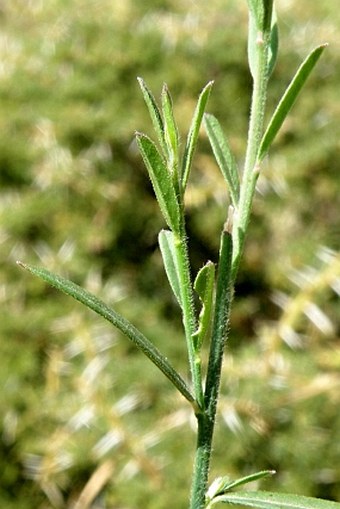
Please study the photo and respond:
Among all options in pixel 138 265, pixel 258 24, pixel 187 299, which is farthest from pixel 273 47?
pixel 138 265

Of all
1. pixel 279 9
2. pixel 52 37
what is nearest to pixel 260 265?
pixel 52 37

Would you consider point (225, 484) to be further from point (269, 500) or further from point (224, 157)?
point (224, 157)

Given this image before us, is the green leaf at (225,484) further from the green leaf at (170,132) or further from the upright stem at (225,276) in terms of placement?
the green leaf at (170,132)

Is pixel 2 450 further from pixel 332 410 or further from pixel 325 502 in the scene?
pixel 325 502

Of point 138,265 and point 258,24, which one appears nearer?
point 258,24

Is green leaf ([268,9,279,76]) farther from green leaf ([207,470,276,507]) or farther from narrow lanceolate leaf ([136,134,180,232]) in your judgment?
green leaf ([207,470,276,507])

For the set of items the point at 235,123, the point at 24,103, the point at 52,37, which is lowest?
the point at 235,123
